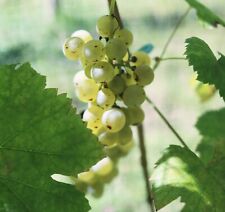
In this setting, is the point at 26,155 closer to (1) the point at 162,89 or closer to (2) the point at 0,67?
(2) the point at 0,67

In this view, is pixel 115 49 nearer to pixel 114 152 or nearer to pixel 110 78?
pixel 110 78

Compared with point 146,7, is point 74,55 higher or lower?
lower

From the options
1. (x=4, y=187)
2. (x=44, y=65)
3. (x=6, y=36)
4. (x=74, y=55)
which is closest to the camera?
(x=4, y=187)

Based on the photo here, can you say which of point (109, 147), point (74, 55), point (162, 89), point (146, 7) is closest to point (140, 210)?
point (162, 89)

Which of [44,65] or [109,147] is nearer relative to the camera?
[109,147]

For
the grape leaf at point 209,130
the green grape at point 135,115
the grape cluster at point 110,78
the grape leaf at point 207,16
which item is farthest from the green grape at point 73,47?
the grape leaf at point 209,130

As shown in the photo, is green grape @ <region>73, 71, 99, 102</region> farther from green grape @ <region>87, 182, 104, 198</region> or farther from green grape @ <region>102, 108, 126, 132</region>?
Result: green grape @ <region>87, 182, 104, 198</region>

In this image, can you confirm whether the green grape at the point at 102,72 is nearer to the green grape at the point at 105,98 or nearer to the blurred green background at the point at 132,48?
the green grape at the point at 105,98
